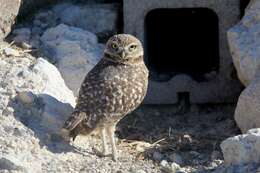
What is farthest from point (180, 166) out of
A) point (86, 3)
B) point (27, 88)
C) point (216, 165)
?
point (86, 3)

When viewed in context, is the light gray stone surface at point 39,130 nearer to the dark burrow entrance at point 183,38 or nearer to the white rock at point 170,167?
the white rock at point 170,167

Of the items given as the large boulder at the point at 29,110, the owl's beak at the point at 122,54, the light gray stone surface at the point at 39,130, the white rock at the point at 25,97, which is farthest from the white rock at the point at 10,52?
the owl's beak at the point at 122,54

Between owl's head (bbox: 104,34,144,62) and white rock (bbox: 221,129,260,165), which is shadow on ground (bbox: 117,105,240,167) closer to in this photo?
owl's head (bbox: 104,34,144,62)

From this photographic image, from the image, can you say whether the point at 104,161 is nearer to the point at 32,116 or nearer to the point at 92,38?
the point at 32,116

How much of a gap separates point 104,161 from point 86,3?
2312 millimetres

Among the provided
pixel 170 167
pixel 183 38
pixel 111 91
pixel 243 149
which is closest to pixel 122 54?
pixel 111 91

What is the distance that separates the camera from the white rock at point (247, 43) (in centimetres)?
705

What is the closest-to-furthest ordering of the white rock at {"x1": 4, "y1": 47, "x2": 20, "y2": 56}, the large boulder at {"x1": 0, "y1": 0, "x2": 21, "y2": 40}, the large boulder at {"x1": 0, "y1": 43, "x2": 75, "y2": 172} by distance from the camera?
the large boulder at {"x1": 0, "y1": 43, "x2": 75, "y2": 172} → the white rock at {"x1": 4, "y1": 47, "x2": 20, "y2": 56} → the large boulder at {"x1": 0, "y1": 0, "x2": 21, "y2": 40}

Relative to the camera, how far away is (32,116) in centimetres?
659

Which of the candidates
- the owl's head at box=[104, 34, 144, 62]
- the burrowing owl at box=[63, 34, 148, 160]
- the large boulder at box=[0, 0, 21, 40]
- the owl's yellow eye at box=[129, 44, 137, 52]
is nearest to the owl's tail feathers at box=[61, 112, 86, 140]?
the burrowing owl at box=[63, 34, 148, 160]

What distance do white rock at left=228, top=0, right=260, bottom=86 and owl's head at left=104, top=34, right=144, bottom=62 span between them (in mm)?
865

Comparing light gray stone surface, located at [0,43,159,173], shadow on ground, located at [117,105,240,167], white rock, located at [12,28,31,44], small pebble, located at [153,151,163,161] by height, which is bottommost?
shadow on ground, located at [117,105,240,167]

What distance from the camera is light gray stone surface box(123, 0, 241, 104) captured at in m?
7.93

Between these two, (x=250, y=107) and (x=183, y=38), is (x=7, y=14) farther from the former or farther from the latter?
(x=250, y=107)
